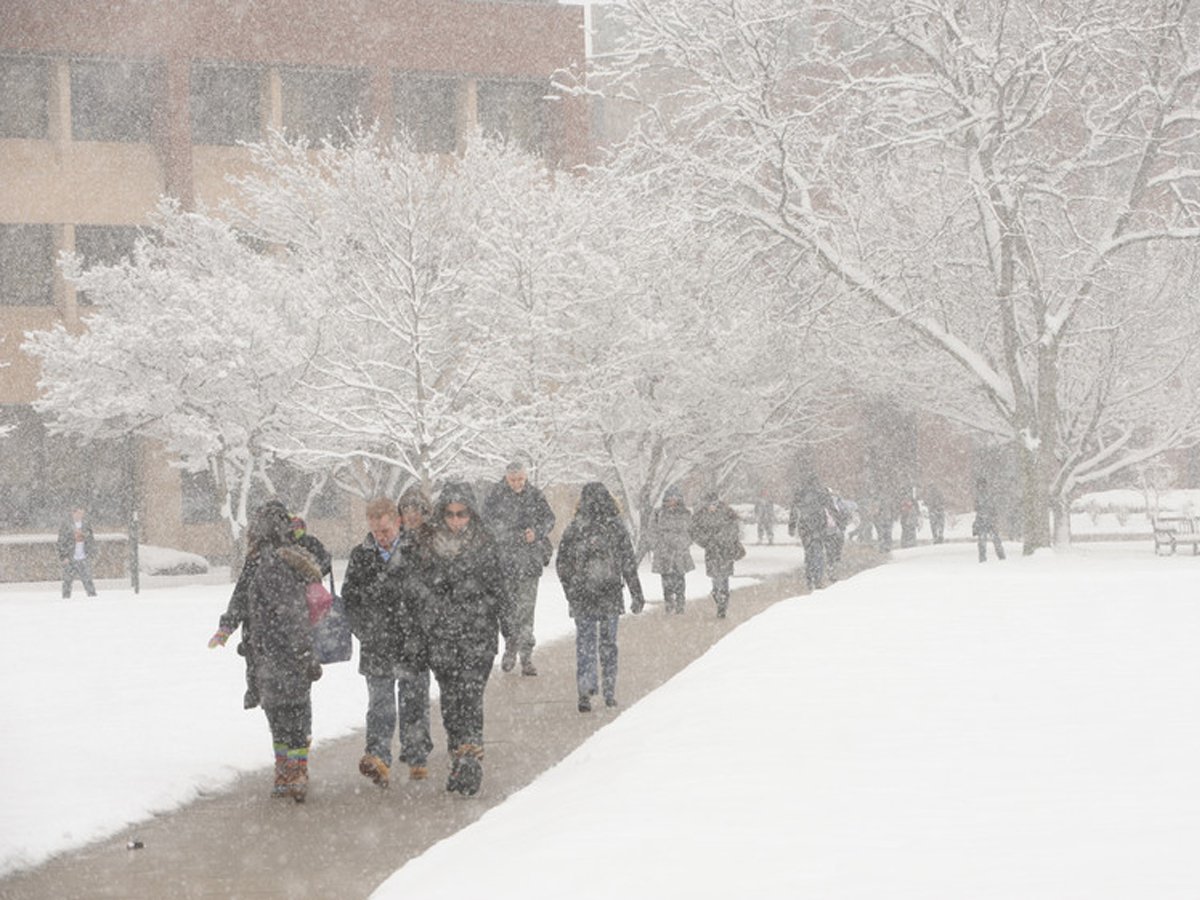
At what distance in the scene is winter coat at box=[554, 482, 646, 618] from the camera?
12.6 metres

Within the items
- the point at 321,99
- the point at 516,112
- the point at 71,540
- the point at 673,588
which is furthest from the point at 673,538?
the point at 321,99

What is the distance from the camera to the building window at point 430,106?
154 feet

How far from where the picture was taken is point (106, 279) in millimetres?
35812

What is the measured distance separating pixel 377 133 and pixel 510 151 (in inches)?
324

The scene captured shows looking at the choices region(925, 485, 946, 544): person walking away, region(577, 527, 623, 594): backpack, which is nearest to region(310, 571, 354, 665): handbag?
region(577, 527, 623, 594): backpack

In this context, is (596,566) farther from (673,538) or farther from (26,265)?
(26,265)

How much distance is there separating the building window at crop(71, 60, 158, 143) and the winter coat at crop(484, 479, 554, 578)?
3247cm

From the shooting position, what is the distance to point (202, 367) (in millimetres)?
30266

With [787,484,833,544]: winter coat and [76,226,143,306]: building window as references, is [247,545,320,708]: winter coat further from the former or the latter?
[76,226,143,306]: building window

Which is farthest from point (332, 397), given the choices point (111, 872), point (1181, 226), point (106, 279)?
point (111, 872)

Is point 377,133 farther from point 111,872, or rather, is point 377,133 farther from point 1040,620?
point 111,872

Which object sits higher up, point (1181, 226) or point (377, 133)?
point (377, 133)

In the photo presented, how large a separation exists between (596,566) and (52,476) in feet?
102

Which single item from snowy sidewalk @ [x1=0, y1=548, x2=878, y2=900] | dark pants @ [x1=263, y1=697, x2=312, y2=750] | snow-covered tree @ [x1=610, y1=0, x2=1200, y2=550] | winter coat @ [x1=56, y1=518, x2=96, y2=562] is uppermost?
snow-covered tree @ [x1=610, y1=0, x2=1200, y2=550]
